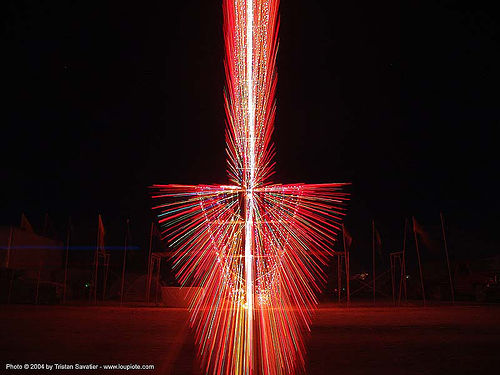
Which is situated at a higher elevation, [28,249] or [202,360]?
[28,249]

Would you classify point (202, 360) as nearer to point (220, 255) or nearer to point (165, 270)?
point (220, 255)

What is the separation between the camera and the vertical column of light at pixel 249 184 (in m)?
6.88

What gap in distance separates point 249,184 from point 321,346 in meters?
3.41

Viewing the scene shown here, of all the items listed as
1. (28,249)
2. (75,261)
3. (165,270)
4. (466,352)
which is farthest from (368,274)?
(466,352)

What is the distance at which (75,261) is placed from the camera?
3728cm

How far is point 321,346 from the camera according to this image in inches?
354

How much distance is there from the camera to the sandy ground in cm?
703

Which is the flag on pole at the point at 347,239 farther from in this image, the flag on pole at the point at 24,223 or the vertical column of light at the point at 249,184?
the flag on pole at the point at 24,223

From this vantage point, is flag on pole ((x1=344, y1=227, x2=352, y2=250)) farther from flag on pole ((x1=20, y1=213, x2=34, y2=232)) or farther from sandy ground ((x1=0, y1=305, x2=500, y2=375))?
flag on pole ((x1=20, y1=213, x2=34, y2=232))

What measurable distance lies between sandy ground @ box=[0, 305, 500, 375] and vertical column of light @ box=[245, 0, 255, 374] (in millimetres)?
1080

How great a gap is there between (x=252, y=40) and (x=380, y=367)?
272 inches

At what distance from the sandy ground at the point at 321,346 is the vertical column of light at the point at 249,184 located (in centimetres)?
108

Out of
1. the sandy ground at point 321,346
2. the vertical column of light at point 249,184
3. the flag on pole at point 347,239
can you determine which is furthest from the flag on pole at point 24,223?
the vertical column of light at point 249,184

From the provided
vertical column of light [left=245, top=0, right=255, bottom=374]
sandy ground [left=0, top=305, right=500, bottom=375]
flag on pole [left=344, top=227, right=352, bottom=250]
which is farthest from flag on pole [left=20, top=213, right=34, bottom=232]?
vertical column of light [left=245, top=0, right=255, bottom=374]
